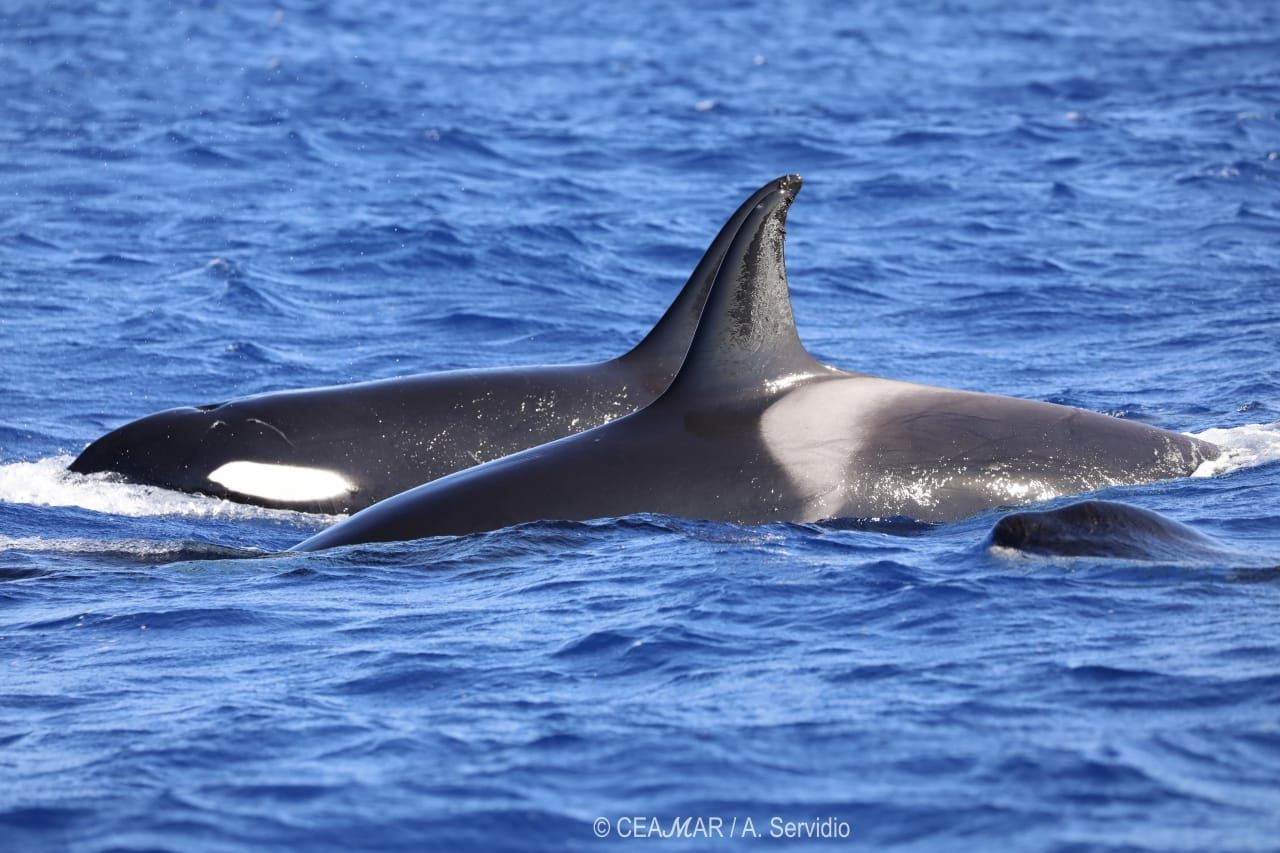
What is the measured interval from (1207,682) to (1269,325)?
12528 millimetres

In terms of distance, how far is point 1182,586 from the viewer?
31.4ft

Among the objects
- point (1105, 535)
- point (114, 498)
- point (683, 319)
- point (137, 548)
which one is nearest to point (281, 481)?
point (114, 498)

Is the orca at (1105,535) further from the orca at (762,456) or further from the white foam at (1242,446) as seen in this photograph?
the white foam at (1242,446)

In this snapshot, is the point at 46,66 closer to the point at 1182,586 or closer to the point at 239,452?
the point at 239,452

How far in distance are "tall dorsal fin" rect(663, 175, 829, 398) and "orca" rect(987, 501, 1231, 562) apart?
227 centimetres

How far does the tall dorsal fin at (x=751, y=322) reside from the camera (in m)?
11.5

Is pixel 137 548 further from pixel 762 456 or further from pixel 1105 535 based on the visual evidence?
pixel 1105 535

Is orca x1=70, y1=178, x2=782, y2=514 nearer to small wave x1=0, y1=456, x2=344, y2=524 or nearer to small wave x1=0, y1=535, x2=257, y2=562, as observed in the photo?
small wave x1=0, y1=456, x2=344, y2=524

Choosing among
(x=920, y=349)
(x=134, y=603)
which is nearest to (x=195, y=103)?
(x=920, y=349)

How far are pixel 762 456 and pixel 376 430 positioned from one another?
4.29m

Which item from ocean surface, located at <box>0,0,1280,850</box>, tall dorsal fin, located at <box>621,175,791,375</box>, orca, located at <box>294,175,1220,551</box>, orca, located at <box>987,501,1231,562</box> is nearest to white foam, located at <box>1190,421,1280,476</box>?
ocean surface, located at <box>0,0,1280,850</box>

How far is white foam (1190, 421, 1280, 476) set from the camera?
13148 millimetres

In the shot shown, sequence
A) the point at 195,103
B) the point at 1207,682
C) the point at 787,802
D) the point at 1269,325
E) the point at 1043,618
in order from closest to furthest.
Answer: the point at 787,802 → the point at 1207,682 → the point at 1043,618 → the point at 1269,325 → the point at 195,103

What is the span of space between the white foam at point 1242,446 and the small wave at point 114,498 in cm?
703
